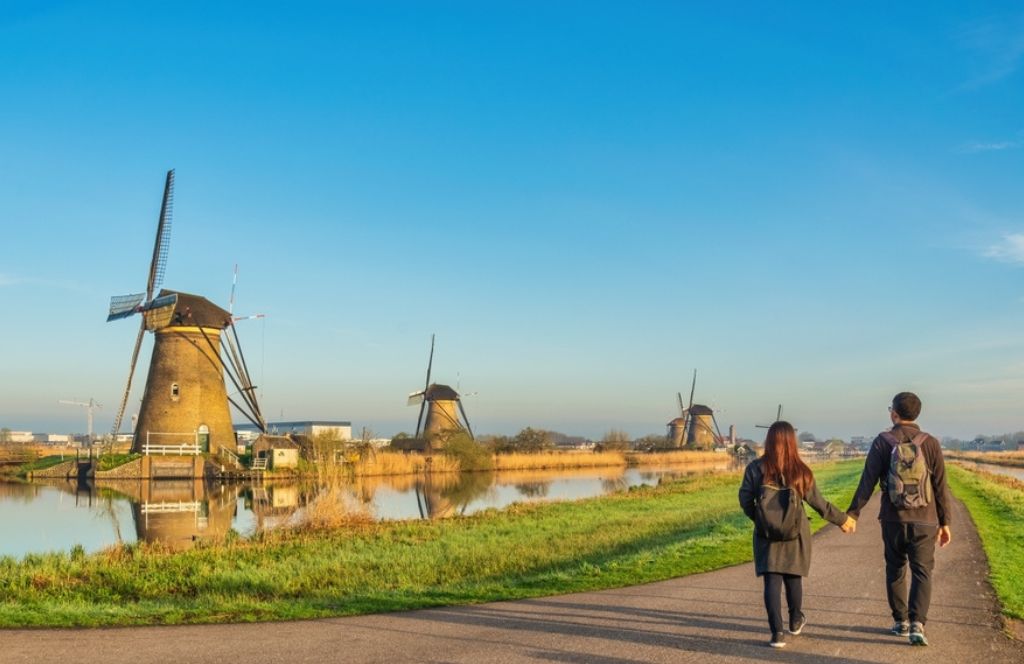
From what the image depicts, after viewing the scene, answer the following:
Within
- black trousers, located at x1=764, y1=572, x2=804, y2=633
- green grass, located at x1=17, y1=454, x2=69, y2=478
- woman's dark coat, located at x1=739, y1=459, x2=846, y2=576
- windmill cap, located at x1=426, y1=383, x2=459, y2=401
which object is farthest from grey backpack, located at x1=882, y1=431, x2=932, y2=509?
windmill cap, located at x1=426, y1=383, x2=459, y2=401

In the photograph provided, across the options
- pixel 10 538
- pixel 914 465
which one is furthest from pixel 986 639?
pixel 10 538

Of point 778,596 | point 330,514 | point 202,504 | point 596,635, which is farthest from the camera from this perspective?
point 202,504

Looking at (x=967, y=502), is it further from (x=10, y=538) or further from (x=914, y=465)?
(x=10, y=538)

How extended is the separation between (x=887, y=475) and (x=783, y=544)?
1.04m

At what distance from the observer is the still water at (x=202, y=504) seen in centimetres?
2250

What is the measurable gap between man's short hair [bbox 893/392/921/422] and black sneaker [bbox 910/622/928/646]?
161 centimetres

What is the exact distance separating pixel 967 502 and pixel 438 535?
540 inches

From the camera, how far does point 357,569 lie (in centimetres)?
1390

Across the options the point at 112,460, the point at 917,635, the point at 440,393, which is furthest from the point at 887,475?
the point at 440,393

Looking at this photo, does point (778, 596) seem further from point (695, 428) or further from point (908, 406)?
point (695, 428)

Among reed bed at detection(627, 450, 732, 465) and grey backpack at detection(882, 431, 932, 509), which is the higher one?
grey backpack at detection(882, 431, 932, 509)

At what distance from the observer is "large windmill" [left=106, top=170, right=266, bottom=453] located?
47719 millimetres

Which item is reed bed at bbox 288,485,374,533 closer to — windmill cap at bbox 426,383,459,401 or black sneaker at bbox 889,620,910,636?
black sneaker at bbox 889,620,910,636

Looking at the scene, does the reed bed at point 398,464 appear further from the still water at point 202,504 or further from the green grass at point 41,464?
the green grass at point 41,464
